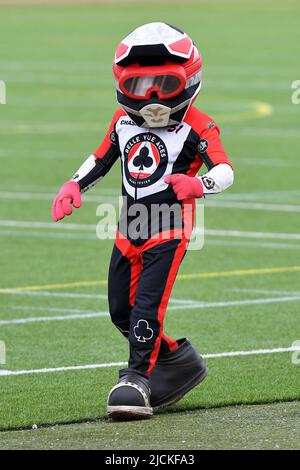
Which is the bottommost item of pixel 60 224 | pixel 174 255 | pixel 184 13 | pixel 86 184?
pixel 174 255

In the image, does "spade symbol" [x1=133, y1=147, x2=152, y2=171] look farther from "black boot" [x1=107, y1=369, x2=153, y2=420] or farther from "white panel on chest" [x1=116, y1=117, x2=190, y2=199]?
"black boot" [x1=107, y1=369, x2=153, y2=420]

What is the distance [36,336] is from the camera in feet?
33.6

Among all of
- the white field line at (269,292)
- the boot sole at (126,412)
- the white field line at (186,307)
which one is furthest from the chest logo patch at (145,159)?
the white field line at (269,292)

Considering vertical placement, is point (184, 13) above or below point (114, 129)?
above

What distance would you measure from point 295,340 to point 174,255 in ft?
7.52

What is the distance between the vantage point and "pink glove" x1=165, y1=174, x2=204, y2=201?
7773 mm

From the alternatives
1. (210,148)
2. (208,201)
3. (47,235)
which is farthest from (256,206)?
(210,148)

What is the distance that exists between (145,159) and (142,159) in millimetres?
17

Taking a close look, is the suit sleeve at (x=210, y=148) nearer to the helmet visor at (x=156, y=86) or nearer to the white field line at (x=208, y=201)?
the helmet visor at (x=156, y=86)

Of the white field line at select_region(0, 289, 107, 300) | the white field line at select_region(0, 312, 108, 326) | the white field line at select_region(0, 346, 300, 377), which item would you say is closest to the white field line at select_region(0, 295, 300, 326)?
the white field line at select_region(0, 312, 108, 326)

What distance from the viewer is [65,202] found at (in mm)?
8211

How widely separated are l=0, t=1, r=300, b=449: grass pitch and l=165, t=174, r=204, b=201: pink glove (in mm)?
1174

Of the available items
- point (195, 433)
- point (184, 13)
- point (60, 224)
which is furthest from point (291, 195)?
point (184, 13)
